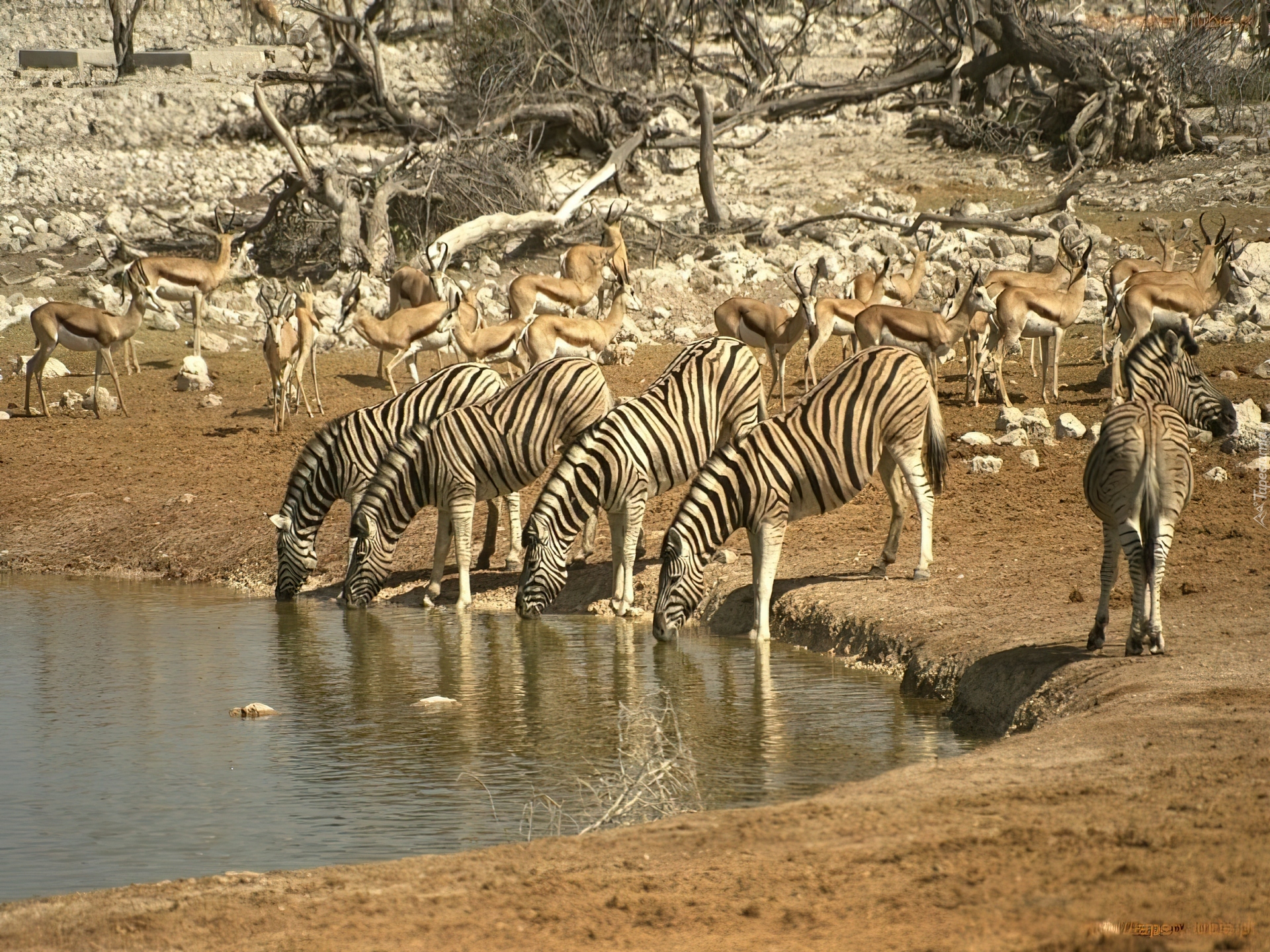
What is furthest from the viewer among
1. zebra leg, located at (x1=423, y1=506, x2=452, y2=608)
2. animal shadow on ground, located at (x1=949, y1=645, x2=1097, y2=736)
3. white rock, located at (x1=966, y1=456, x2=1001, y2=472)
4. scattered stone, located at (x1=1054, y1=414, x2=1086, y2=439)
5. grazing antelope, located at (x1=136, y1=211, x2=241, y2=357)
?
grazing antelope, located at (x1=136, y1=211, x2=241, y2=357)

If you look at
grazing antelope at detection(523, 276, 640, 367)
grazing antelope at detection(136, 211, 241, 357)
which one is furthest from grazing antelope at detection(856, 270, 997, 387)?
grazing antelope at detection(136, 211, 241, 357)

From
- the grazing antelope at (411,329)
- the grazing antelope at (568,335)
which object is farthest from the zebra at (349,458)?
the grazing antelope at (411,329)

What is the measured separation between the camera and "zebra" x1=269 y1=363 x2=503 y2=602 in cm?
1248

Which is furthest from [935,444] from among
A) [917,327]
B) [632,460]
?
[917,327]

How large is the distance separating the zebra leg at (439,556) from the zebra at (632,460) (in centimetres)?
108

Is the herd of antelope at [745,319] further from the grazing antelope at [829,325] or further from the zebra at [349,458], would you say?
the zebra at [349,458]

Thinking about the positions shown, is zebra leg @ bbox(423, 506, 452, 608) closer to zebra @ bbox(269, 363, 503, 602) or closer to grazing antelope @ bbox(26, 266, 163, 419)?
zebra @ bbox(269, 363, 503, 602)

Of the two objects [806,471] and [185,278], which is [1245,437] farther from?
[185,278]

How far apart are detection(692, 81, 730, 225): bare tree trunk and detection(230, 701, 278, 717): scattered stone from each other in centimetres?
1732

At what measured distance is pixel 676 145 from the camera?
88.1 feet

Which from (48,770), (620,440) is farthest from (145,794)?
(620,440)

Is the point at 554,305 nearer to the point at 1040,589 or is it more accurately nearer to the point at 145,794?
the point at 1040,589

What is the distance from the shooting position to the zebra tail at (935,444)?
10664mm

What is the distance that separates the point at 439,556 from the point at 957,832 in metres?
7.10
